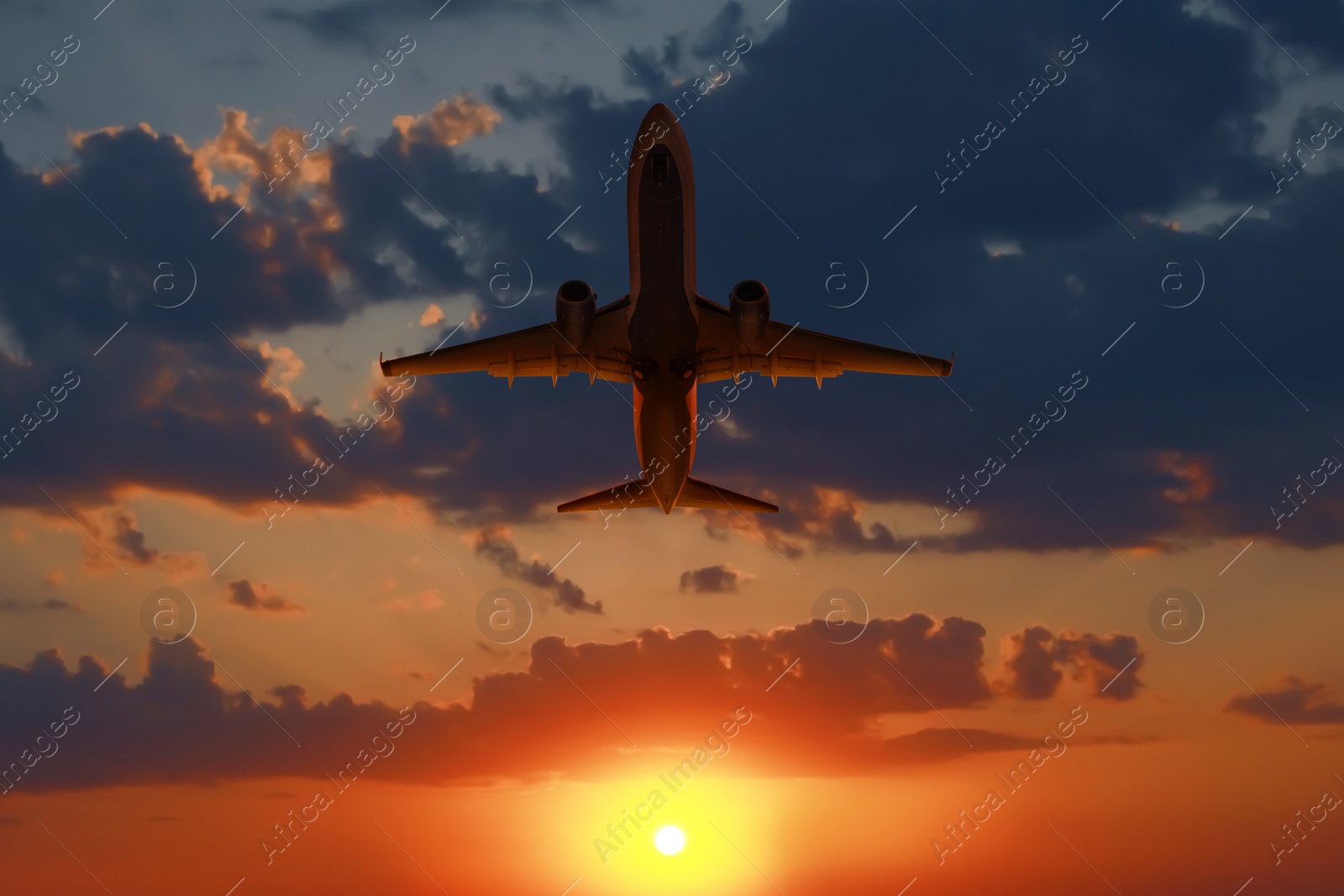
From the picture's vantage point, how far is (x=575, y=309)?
5012 centimetres

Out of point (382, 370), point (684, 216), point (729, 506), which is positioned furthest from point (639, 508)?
point (684, 216)

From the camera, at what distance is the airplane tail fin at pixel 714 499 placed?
62156 mm

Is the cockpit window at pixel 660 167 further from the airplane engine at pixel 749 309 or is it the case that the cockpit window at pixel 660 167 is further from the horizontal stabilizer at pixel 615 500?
the horizontal stabilizer at pixel 615 500

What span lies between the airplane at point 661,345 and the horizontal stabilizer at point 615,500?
0.17ft

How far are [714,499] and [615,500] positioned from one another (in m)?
4.89

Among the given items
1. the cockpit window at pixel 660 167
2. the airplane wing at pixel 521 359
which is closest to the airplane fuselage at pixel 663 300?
the cockpit window at pixel 660 167

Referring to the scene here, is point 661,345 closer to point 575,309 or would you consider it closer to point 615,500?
point 575,309

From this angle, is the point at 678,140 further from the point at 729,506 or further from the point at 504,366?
the point at 729,506

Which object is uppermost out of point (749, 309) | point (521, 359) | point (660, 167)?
point (521, 359)

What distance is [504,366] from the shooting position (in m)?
57.1

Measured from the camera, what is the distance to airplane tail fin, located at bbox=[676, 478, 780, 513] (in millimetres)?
62156

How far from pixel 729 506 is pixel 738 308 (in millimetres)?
15021

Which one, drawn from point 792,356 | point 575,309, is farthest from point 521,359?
point 792,356

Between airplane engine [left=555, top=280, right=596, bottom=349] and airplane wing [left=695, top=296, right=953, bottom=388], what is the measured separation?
526 centimetres
